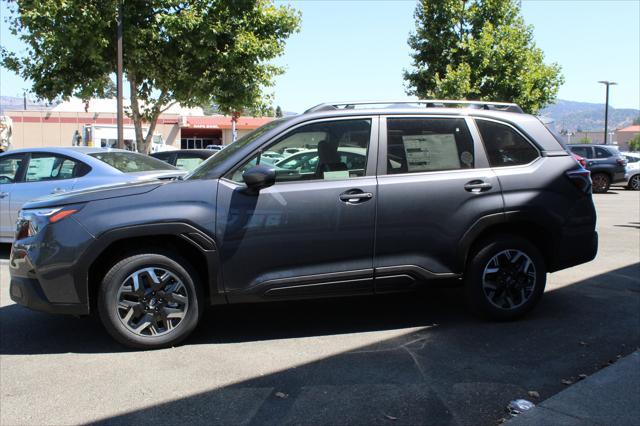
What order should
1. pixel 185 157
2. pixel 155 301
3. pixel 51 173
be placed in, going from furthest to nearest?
pixel 185 157 → pixel 51 173 → pixel 155 301

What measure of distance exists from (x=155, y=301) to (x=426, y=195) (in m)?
→ 2.28

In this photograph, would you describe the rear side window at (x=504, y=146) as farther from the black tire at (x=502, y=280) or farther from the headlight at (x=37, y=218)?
the headlight at (x=37, y=218)

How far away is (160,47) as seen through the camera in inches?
699

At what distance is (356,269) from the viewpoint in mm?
4770

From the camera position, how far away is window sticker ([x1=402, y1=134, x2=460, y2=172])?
4988 mm

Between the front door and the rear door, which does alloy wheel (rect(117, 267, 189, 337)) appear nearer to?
the front door

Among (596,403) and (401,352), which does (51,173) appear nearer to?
(401,352)

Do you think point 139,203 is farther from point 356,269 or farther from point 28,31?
point 28,31

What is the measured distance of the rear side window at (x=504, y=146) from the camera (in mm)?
5168

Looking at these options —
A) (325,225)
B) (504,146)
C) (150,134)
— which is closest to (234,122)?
(150,134)

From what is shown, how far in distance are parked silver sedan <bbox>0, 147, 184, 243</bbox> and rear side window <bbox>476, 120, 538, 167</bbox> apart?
463 cm

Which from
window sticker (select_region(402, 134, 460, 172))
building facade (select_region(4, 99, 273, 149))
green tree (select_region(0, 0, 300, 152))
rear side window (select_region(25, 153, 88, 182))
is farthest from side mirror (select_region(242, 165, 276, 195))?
building facade (select_region(4, 99, 273, 149))

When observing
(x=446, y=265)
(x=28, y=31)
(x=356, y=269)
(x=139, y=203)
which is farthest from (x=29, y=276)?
(x=28, y=31)

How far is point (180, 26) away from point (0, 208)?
9952mm
